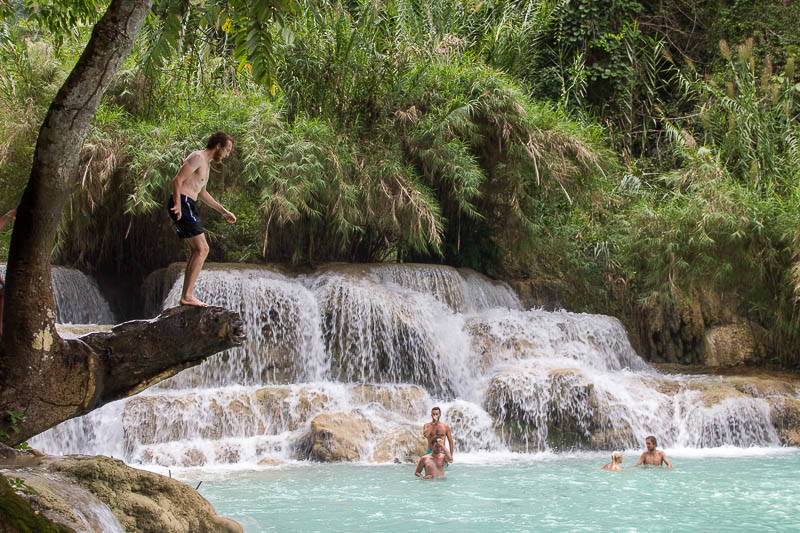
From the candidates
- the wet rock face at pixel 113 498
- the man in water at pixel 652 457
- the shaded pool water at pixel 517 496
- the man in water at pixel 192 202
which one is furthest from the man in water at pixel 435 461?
the man in water at pixel 192 202

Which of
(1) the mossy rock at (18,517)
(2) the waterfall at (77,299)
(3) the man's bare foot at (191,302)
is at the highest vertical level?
(2) the waterfall at (77,299)

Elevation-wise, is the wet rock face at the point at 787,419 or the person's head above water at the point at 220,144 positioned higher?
the person's head above water at the point at 220,144

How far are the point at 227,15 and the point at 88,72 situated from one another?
166 cm

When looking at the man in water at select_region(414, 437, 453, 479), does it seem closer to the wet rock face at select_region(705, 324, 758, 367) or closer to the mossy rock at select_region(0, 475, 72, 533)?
the mossy rock at select_region(0, 475, 72, 533)

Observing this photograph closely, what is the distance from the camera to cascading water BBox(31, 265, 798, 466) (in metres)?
8.81

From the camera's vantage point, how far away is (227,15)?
16.9 feet

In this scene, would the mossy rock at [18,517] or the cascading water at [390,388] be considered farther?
the cascading water at [390,388]

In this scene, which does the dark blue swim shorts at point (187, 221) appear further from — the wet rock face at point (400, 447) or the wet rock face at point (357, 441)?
the wet rock face at point (400, 447)

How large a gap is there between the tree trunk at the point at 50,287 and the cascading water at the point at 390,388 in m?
4.85

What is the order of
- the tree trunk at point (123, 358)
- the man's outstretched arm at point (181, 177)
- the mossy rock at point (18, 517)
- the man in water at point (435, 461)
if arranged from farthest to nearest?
the man in water at point (435, 461) < the man's outstretched arm at point (181, 177) < the tree trunk at point (123, 358) < the mossy rock at point (18, 517)

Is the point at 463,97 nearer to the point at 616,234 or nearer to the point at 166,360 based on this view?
the point at 616,234

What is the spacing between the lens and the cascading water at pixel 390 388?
8812mm

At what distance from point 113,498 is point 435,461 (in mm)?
4401

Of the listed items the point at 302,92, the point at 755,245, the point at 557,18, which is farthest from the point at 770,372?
the point at 557,18
